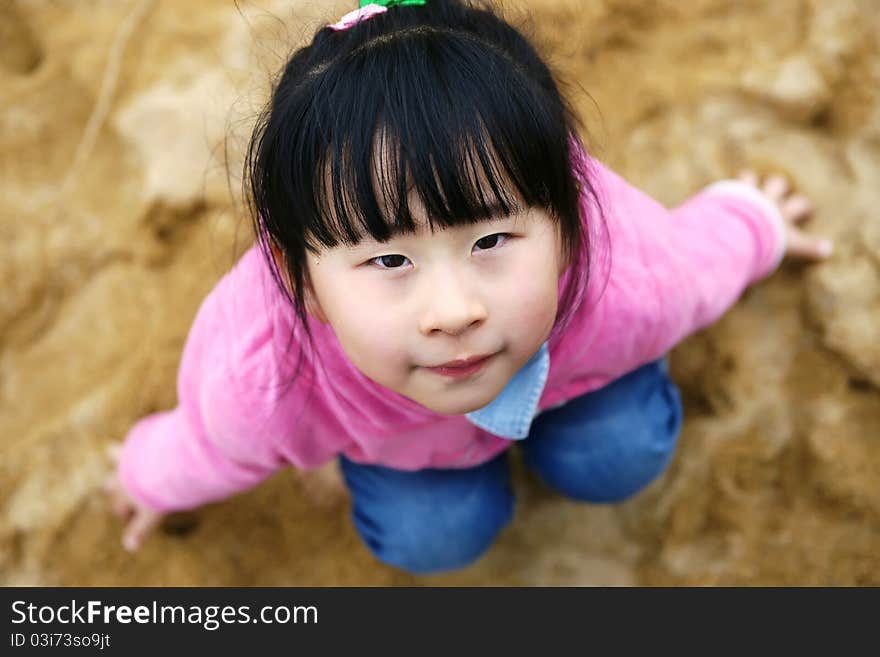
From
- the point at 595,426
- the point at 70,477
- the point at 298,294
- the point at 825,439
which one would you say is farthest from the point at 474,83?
the point at 70,477

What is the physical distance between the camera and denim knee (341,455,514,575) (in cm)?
122

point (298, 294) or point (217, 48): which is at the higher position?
point (217, 48)

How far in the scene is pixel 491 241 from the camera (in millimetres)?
768

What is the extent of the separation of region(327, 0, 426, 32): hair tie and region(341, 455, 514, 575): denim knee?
2.09 feet

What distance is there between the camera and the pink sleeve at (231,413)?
97cm

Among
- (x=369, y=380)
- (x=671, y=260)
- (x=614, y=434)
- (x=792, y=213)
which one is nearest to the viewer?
(x=369, y=380)

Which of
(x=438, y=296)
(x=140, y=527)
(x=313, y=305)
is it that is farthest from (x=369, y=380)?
(x=140, y=527)

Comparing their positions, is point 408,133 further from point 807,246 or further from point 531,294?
point 807,246

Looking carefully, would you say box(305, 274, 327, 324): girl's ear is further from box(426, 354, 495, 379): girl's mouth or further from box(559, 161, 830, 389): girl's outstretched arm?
box(559, 161, 830, 389): girl's outstretched arm

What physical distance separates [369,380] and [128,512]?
2.00 feet

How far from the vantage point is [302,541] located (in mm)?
1394

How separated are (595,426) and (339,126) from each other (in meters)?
0.64
